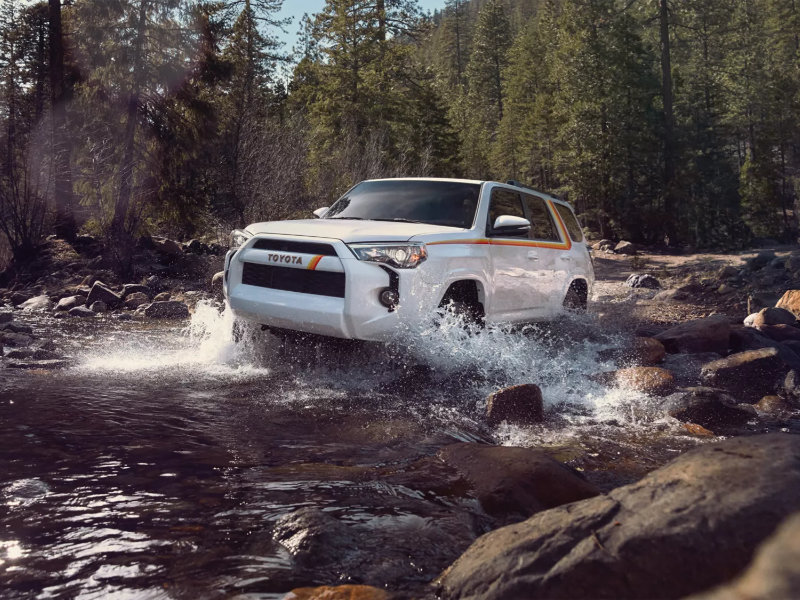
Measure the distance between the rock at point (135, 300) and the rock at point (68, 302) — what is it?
0.89 metres

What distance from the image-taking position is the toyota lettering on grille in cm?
615

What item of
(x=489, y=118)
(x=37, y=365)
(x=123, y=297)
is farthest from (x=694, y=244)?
(x=489, y=118)

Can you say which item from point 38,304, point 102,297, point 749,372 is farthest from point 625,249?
point 749,372

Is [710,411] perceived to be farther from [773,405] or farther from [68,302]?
[68,302]

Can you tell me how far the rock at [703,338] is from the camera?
8.77 m

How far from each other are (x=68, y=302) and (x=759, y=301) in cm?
1339

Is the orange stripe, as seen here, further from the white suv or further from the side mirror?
the side mirror

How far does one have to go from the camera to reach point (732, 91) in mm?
48094

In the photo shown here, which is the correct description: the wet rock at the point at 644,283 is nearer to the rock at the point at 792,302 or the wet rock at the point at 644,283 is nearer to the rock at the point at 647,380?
the rock at the point at 792,302

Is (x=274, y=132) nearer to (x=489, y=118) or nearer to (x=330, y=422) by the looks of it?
(x=330, y=422)

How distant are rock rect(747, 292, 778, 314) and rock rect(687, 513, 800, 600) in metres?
13.2

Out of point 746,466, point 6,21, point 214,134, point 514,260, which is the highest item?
point 6,21

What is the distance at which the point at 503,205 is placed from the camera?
7.61 metres

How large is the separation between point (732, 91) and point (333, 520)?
52470mm
